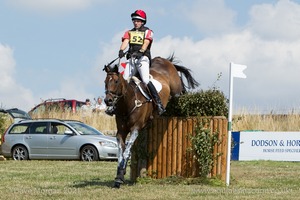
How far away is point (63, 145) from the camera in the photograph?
987 inches

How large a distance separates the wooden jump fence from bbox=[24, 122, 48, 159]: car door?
1086cm

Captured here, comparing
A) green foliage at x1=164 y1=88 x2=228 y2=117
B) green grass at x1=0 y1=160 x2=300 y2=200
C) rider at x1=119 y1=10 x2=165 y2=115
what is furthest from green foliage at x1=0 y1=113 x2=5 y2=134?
rider at x1=119 y1=10 x2=165 y2=115

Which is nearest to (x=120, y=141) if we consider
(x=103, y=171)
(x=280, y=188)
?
A: (x=280, y=188)

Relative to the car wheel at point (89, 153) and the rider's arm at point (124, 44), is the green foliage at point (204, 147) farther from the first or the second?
the car wheel at point (89, 153)

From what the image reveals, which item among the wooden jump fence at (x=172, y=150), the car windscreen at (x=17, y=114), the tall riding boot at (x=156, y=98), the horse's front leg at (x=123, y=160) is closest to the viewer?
the horse's front leg at (x=123, y=160)

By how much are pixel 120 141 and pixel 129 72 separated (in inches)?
56.2

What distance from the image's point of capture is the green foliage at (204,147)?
14.3m

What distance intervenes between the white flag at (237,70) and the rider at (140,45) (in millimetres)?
1624

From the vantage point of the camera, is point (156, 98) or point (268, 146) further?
point (268, 146)

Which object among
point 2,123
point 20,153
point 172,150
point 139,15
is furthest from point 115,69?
point 2,123

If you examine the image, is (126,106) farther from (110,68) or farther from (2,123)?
(2,123)

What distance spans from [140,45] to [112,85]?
4.51ft

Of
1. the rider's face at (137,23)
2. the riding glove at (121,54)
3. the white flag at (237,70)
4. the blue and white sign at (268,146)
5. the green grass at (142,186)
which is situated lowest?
the green grass at (142,186)

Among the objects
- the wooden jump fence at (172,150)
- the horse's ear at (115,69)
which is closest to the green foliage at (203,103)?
the wooden jump fence at (172,150)
